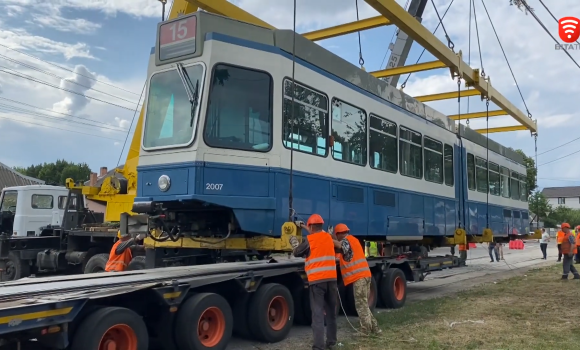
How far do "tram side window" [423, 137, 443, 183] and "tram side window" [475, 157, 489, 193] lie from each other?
2.99m

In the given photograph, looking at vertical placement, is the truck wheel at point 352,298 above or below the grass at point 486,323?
above

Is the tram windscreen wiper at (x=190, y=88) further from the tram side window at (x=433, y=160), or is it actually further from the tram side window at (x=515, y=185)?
the tram side window at (x=515, y=185)

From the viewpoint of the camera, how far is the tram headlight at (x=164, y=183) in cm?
733

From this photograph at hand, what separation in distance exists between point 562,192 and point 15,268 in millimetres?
101991

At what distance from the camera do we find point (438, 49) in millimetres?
12680

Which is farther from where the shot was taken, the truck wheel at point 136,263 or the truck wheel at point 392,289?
the truck wheel at point 392,289

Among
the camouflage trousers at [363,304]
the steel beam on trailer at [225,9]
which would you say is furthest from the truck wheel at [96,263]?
the camouflage trousers at [363,304]

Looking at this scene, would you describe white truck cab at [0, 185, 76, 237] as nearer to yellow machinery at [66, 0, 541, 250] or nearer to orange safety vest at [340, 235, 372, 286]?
yellow machinery at [66, 0, 541, 250]

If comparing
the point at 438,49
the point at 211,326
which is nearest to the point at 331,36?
the point at 438,49

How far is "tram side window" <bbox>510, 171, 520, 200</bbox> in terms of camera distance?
63.6ft

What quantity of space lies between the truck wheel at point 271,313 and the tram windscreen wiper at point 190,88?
2.51 metres

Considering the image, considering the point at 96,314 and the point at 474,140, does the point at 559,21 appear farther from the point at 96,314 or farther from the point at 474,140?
the point at 96,314

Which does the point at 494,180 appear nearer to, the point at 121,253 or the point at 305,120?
the point at 305,120

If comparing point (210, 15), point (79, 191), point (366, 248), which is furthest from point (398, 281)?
point (79, 191)
